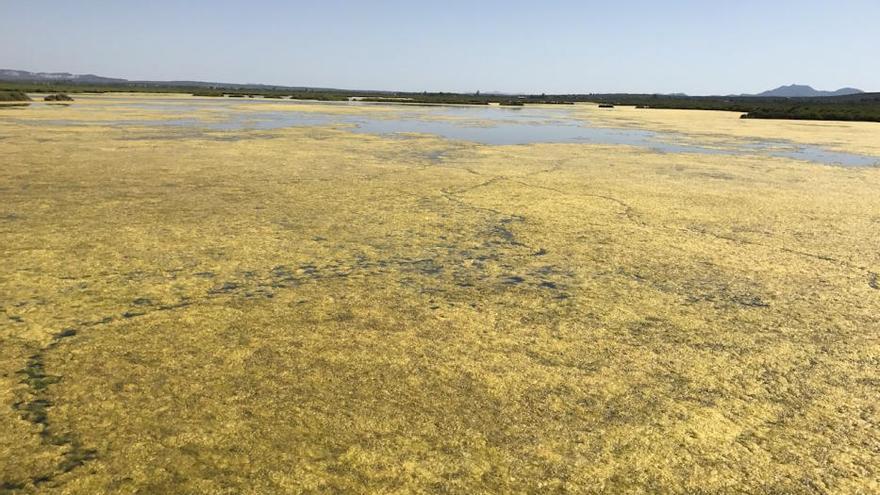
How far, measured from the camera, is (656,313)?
3467 millimetres

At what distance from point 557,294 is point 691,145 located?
1324 centimetres

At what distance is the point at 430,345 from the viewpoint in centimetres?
296

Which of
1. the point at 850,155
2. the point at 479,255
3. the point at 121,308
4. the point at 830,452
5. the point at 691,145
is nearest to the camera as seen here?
the point at 830,452

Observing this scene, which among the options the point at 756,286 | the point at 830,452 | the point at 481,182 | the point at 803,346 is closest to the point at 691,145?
the point at 481,182

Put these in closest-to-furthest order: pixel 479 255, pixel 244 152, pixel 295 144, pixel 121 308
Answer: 1. pixel 121 308
2. pixel 479 255
3. pixel 244 152
4. pixel 295 144

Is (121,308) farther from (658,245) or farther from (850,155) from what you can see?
(850,155)

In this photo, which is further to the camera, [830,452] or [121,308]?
[121,308]

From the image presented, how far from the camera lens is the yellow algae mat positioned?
201 cm

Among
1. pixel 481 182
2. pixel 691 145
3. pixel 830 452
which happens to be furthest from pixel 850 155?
pixel 830 452

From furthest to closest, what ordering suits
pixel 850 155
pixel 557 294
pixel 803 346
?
pixel 850 155
pixel 557 294
pixel 803 346

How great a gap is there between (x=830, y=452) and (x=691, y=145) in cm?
1448

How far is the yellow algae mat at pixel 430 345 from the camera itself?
2.01 metres

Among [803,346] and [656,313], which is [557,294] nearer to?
[656,313]

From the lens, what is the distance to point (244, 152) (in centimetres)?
1057
